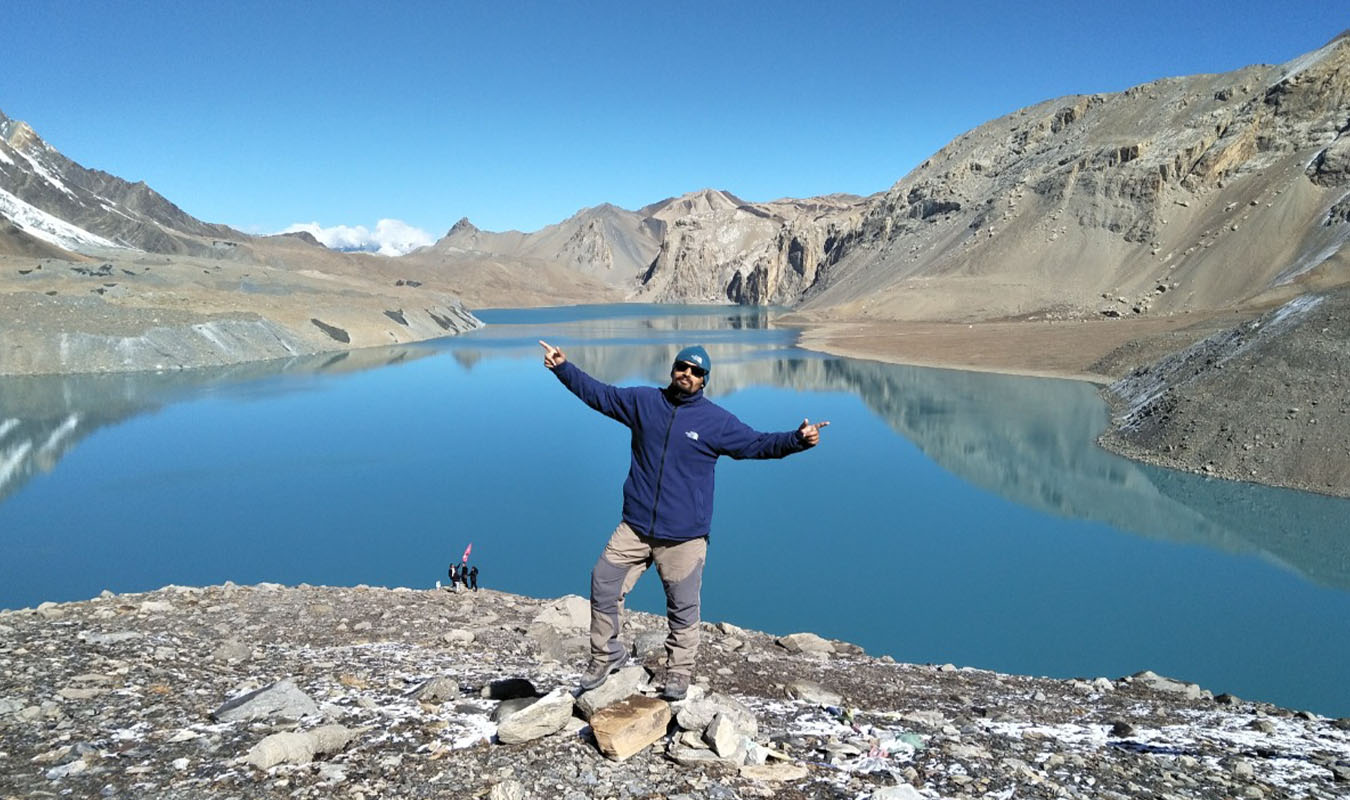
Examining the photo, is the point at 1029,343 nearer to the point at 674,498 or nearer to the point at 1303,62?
the point at 1303,62

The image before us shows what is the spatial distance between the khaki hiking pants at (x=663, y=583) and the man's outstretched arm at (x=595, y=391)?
73cm

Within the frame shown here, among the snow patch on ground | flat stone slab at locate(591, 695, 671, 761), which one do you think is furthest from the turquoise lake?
the snow patch on ground

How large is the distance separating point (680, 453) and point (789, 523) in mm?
15003

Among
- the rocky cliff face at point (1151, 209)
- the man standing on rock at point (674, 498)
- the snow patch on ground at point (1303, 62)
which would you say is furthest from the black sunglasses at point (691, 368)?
the snow patch on ground at point (1303, 62)

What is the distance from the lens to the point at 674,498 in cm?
529

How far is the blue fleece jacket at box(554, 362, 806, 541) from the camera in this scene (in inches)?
208

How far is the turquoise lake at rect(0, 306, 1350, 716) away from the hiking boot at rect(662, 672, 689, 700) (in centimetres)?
816

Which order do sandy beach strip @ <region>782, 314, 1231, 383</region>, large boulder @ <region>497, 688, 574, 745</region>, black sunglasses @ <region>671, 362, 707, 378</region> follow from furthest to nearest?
sandy beach strip @ <region>782, 314, 1231, 383</region>, black sunglasses @ <region>671, 362, 707, 378</region>, large boulder @ <region>497, 688, 574, 745</region>

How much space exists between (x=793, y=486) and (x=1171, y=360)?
66.5 feet

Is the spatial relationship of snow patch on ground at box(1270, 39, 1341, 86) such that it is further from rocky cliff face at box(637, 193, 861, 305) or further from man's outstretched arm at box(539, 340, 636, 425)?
man's outstretched arm at box(539, 340, 636, 425)

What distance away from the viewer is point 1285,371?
2556 cm

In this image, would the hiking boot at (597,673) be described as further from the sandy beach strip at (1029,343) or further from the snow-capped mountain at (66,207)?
the snow-capped mountain at (66,207)

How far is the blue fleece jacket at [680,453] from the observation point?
5.29 meters

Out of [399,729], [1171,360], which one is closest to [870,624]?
[399,729]
